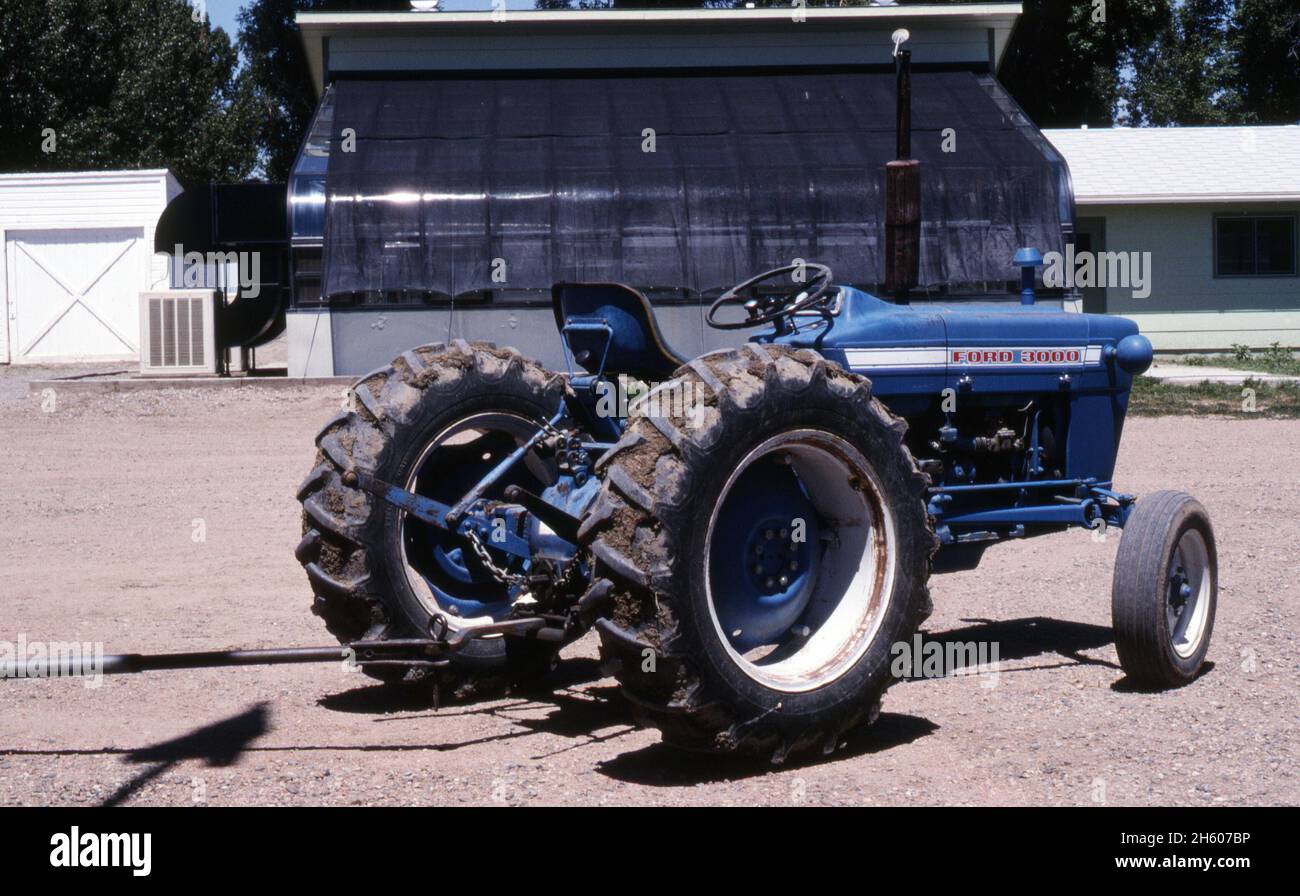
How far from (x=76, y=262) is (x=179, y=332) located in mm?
8051

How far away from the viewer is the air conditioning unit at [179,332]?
2167 centimetres

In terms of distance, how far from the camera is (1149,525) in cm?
641

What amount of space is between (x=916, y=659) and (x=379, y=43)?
20106 mm

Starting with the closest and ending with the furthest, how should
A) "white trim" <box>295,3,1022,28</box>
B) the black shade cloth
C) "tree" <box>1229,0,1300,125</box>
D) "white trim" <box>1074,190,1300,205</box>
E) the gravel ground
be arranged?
the gravel ground < the black shade cloth < "white trim" <box>295,3,1022,28</box> < "white trim" <box>1074,190,1300,205</box> < "tree" <box>1229,0,1300,125</box>

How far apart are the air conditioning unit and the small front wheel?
17348 mm

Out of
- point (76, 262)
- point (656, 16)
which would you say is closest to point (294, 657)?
point (656, 16)

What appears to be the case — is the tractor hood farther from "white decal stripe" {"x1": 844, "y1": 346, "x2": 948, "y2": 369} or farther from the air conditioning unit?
the air conditioning unit

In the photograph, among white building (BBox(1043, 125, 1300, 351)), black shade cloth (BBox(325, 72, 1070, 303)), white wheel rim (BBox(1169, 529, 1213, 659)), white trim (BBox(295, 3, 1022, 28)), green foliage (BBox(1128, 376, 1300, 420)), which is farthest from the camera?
white building (BBox(1043, 125, 1300, 351))

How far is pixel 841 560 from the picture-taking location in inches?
221

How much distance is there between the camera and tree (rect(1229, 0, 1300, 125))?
1619 inches

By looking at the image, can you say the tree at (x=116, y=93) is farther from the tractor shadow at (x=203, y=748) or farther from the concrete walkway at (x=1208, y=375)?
the tractor shadow at (x=203, y=748)

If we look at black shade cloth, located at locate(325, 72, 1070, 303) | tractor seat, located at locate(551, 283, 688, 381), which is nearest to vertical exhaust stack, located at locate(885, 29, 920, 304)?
tractor seat, located at locate(551, 283, 688, 381)

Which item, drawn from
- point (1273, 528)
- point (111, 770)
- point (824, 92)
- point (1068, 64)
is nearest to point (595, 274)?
point (824, 92)

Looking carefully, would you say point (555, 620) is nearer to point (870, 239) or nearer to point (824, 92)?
point (870, 239)
